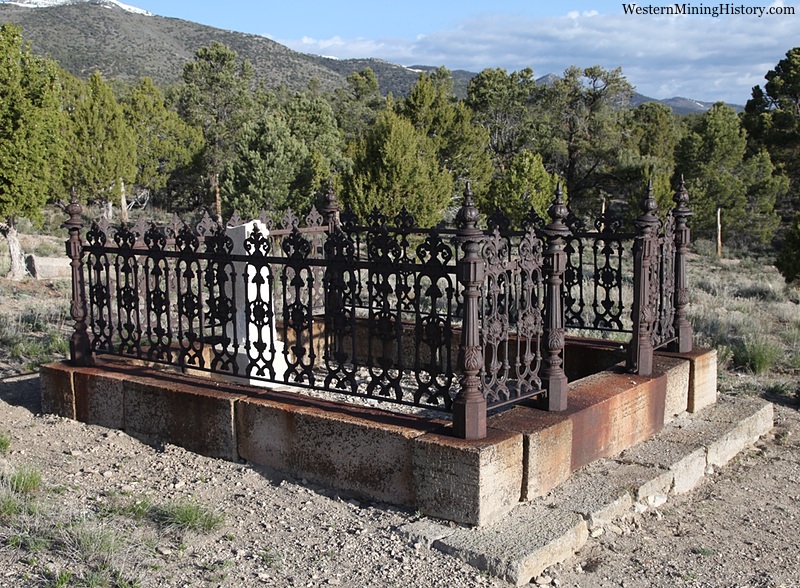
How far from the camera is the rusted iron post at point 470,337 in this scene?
15.1ft

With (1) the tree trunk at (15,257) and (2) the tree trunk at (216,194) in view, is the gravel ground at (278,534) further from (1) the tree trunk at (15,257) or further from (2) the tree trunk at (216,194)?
(2) the tree trunk at (216,194)

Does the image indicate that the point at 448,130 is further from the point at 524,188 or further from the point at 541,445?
the point at 541,445

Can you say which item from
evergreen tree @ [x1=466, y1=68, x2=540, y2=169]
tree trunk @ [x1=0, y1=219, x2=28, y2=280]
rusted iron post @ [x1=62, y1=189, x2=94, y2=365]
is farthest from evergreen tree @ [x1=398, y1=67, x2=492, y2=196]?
rusted iron post @ [x1=62, y1=189, x2=94, y2=365]

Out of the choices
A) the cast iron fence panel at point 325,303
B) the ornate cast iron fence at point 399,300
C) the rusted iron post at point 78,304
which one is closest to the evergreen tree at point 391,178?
the ornate cast iron fence at point 399,300

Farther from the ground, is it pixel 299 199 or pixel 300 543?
pixel 299 199

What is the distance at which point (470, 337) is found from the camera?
15.3ft

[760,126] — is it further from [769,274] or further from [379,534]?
[379,534]

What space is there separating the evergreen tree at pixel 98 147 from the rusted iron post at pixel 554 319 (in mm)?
27594

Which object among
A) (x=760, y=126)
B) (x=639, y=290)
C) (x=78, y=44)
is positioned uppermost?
(x=78, y=44)

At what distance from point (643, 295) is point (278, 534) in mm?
3308

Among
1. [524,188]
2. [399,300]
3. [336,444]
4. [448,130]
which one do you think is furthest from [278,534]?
[448,130]

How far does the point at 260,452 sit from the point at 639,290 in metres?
3.05

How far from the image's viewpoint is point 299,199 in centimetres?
3020

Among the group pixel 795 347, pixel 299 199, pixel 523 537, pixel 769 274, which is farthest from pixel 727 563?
pixel 299 199
